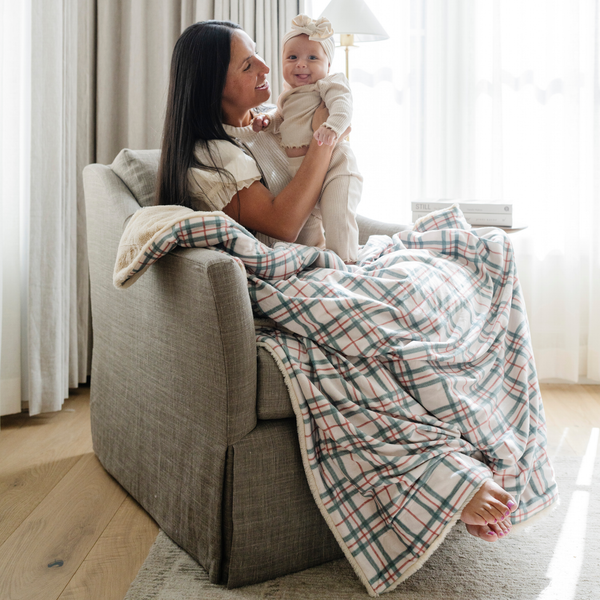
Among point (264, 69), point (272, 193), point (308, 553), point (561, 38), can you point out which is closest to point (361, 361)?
point (308, 553)

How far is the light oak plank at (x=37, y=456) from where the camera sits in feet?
4.86

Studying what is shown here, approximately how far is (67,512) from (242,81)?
1068 mm

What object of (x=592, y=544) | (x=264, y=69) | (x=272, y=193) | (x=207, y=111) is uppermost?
(x=264, y=69)

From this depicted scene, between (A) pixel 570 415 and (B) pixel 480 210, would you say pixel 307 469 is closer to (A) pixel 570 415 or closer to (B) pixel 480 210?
(B) pixel 480 210

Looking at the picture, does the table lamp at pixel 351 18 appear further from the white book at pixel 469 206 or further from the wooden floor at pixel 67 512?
the wooden floor at pixel 67 512

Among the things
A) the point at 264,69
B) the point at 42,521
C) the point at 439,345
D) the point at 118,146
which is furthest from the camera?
the point at 118,146

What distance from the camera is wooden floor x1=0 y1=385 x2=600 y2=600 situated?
3.90 feet

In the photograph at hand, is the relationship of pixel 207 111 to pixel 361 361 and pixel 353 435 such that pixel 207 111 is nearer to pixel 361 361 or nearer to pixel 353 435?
pixel 361 361

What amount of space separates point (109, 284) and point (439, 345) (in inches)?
32.1

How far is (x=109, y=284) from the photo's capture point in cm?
157

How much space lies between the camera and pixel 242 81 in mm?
1498

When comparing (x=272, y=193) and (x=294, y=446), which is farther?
(x=272, y=193)

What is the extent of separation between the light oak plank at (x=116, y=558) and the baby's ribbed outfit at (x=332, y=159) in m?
0.74

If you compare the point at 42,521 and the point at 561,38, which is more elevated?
the point at 561,38
